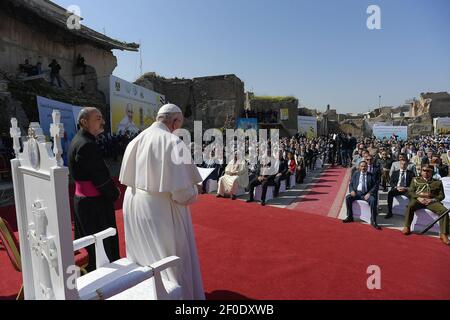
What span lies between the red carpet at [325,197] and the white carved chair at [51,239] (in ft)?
18.5

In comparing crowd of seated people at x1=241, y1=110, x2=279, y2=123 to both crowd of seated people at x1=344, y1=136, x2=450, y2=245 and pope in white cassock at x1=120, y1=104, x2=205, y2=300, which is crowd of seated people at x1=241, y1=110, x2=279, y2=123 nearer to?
crowd of seated people at x1=344, y1=136, x2=450, y2=245

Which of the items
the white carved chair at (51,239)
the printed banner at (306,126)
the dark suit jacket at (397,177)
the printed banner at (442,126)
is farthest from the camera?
the printed banner at (442,126)

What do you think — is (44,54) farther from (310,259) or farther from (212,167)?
(310,259)

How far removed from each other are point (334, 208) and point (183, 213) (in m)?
5.93

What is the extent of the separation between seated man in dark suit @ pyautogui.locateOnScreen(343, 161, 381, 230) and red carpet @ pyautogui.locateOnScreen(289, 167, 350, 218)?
504 mm

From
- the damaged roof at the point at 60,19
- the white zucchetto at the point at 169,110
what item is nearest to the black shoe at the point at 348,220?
the white zucchetto at the point at 169,110

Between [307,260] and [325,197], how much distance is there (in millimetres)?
4900

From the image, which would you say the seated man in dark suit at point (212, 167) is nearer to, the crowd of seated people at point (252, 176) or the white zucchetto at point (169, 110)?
the crowd of seated people at point (252, 176)

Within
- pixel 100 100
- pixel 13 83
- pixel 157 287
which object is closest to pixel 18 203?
pixel 157 287

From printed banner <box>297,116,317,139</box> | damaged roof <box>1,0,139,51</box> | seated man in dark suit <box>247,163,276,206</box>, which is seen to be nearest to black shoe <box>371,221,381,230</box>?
seated man in dark suit <box>247,163,276,206</box>

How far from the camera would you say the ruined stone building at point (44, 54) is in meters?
12.5

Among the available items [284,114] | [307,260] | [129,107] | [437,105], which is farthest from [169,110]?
[437,105]

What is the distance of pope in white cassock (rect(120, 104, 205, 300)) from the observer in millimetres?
2494

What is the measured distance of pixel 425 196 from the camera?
6059 millimetres
